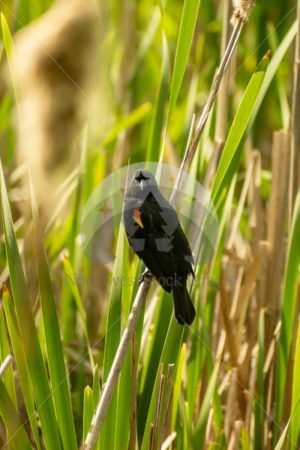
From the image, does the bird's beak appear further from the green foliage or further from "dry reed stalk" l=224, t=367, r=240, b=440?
"dry reed stalk" l=224, t=367, r=240, b=440

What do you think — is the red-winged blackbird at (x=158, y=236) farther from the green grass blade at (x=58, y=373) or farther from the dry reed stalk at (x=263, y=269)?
the dry reed stalk at (x=263, y=269)

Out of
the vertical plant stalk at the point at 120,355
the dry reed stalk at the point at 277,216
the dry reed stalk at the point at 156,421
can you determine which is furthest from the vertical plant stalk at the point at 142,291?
the dry reed stalk at the point at 277,216

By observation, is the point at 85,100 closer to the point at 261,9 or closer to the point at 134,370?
the point at 134,370

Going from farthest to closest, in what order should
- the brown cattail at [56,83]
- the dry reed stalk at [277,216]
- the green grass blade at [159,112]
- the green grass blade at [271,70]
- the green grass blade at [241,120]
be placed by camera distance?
the dry reed stalk at [277,216], the green grass blade at [159,112], the green grass blade at [271,70], the green grass blade at [241,120], the brown cattail at [56,83]

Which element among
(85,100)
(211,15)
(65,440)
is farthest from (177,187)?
(211,15)

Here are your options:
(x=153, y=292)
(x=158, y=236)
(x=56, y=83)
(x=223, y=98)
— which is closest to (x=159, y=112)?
(x=223, y=98)

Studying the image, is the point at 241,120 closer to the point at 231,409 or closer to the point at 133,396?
the point at 133,396
